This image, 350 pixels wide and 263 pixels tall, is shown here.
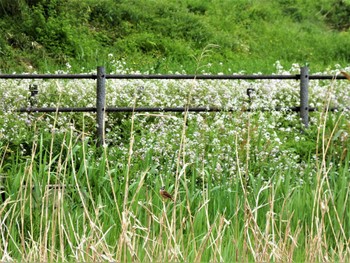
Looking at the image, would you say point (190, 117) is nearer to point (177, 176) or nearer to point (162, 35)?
point (177, 176)

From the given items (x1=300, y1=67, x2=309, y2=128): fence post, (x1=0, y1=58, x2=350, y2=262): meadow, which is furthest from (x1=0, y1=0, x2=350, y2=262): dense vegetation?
(x1=300, y1=67, x2=309, y2=128): fence post

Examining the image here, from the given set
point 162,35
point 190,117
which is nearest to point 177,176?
point 190,117

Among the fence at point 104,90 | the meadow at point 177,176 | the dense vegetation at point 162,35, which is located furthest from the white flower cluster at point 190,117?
the dense vegetation at point 162,35

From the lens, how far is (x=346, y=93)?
12320 mm

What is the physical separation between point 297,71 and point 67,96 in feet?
14.0

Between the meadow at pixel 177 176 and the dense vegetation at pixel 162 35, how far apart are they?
146cm

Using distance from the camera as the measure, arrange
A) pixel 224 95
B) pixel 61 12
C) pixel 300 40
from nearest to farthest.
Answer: pixel 224 95 < pixel 61 12 < pixel 300 40

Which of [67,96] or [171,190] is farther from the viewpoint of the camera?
[67,96]

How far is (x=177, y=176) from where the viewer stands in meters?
4.00

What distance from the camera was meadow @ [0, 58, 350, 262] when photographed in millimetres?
3992

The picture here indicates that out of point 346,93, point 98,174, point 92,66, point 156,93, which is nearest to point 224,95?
point 156,93

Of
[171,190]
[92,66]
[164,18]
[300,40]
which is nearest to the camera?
[171,190]

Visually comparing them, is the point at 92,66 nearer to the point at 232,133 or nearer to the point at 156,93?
the point at 156,93

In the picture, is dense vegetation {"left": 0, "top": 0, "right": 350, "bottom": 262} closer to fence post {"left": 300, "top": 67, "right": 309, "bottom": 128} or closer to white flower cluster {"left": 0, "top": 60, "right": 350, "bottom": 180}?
white flower cluster {"left": 0, "top": 60, "right": 350, "bottom": 180}
